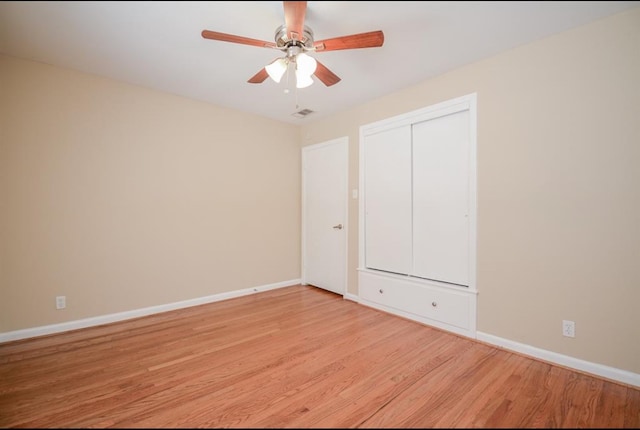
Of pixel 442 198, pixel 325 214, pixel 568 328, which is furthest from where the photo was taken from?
pixel 325 214

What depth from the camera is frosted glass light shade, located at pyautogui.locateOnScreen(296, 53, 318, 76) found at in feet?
6.75

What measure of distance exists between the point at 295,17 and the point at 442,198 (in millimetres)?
2061

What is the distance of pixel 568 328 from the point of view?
6.98 feet

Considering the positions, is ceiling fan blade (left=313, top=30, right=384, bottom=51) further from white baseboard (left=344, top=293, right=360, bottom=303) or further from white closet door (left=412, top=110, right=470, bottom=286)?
white baseboard (left=344, top=293, right=360, bottom=303)

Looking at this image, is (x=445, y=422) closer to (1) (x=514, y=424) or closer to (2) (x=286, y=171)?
(1) (x=514, y=424)

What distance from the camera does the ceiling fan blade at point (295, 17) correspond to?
5.38 ft

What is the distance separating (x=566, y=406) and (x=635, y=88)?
82.1 inches

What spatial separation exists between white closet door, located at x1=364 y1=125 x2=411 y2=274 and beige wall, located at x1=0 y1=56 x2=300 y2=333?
1.53 metres

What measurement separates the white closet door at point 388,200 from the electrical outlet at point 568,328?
4.42ft

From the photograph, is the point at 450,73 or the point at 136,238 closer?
the point at 450,73

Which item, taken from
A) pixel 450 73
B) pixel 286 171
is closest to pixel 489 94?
pixel 450 73

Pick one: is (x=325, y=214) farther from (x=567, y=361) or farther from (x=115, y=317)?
(x=567, y=361)

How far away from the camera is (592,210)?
204cm

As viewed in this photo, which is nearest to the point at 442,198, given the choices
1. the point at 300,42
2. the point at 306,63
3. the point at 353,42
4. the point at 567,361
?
the point at 567,361
